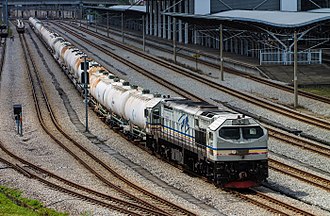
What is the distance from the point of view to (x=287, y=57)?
7181 cm

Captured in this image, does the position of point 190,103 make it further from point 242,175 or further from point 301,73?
point 301,73

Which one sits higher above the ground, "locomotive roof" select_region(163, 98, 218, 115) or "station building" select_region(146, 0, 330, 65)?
"station building" select_region(146, 0, 330, 65)

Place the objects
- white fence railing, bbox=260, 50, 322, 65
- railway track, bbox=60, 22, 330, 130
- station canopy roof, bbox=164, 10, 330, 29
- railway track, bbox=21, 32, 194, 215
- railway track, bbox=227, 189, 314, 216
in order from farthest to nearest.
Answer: white fence railing, bbox=260, 50, 322, 65 < station canopy roof, bbox=164, 10, 330, 29 < railway track, bbox=60, 22, 330, 130 < railway track, bbox=21, 32, 194, 215 < railway track, bbox=227, 189, 314, 216

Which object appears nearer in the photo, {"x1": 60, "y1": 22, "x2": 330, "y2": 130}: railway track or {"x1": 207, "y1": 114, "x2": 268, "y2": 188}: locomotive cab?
{"x1": 207, "y1": 114, "x2": 268, "y2": 188}: locomotive cab

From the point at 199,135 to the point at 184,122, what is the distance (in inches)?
80.9

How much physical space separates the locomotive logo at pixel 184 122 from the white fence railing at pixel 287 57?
40.1 meters

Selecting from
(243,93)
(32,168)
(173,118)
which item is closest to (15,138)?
(32,168)

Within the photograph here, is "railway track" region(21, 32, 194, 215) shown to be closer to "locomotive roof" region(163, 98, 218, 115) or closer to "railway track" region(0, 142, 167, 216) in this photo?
"railway track" region(0, 142, 167, 216)

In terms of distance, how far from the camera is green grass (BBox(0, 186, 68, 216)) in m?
24.0

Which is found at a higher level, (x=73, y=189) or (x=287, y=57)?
(x=287, y=57)

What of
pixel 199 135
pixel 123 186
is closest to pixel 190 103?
pixel 199 135

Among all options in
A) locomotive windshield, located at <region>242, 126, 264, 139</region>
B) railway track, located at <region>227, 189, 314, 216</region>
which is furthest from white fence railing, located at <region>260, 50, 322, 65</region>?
railway track, located at <region>227, 189, 314, 216</region>

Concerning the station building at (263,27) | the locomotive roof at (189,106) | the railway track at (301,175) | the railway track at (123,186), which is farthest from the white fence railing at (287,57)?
the railway track at (301,175)

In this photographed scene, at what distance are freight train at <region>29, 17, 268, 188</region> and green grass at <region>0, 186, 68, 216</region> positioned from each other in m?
7.09
